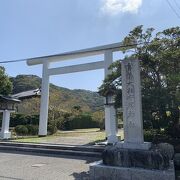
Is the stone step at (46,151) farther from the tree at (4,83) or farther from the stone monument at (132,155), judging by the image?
the tree at (4,83)

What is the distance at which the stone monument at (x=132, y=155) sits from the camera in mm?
6570

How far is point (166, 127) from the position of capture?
1168 centimetres

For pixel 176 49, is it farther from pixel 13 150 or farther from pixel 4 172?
pixel 13 150

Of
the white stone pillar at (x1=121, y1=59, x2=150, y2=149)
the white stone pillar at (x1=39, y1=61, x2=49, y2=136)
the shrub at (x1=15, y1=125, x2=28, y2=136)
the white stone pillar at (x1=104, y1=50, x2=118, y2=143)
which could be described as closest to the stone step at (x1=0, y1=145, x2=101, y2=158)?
the white stone pillar at (x1=104, y1=50, x2=118, y2=143)

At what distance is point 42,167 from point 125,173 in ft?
11.6

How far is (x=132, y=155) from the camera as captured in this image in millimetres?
6902

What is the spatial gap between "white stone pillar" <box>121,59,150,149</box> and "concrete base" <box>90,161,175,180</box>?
747 mm

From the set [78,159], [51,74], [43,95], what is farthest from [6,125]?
[78,159]

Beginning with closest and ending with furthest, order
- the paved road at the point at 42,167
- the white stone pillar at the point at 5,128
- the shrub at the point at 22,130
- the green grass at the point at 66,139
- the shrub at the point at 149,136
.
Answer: the paved road at the point at 42,167 < the shrub at the point at 149,136 < the green grass at the point at 66,139 < the white stone pillar at the point at 5,128 < the shrub at the point at 22,130

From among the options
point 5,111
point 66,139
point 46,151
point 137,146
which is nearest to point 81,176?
point 137,146

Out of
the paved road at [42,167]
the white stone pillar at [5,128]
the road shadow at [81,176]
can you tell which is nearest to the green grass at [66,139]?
the white stone pillar at [5,128]

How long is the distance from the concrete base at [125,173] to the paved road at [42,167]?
51cm

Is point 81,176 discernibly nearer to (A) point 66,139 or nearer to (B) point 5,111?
(A) point 66,139

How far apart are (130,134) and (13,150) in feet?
27.0
